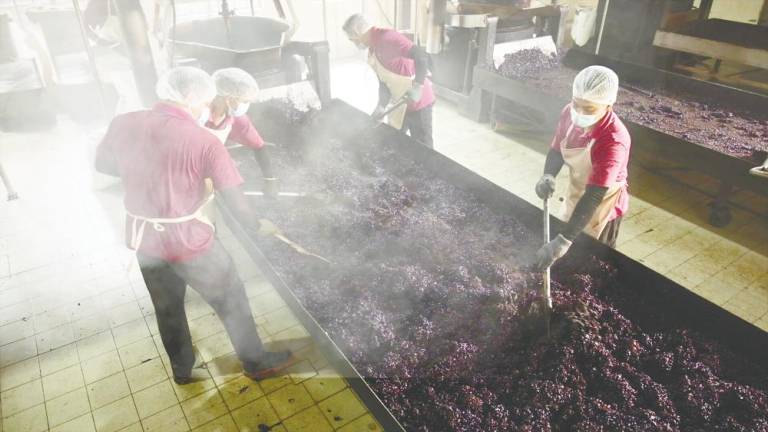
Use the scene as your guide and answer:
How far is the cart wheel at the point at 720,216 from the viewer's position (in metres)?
4.06

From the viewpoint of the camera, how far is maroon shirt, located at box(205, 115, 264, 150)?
9.92 feet

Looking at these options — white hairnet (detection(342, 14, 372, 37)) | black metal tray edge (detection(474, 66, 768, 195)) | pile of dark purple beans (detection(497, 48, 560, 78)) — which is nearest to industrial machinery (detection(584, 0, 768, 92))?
pile of dark purple beans (detection(497, 48, 560, 78))

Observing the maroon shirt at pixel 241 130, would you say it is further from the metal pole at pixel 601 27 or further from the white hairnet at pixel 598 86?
the metal pole at pixel 601 27

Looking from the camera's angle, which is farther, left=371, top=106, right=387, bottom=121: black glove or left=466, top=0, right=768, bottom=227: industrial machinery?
left=371, top=106, right=387, bottom=121: black glove

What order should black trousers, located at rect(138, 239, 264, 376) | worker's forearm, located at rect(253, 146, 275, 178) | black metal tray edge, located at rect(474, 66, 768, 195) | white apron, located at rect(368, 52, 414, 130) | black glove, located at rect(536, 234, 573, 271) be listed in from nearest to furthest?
1. black trousers, located at rect(138, 239, 264, 376)
2. black glove, located at rect(536, 234, 573, 271)
3. worker's forearm, located at rect(253, 146, 275, 178)
4. black metal tray edge, located at rect(474, 66, 768, 195)
5. white apron, located at rect(368, 52, 414, 130)

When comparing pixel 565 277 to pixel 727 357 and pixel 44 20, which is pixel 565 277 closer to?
pixel 727 357

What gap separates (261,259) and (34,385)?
1.51 meters

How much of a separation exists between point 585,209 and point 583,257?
44 centimetres

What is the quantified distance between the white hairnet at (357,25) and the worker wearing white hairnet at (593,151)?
77.0 inches

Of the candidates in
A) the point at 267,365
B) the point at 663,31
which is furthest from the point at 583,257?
the point at 663,31

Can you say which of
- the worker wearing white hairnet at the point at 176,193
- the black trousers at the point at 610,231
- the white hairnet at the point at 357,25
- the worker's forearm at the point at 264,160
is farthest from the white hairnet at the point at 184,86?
the black trousers at the point at 610,231

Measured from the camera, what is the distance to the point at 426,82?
13.8 ft

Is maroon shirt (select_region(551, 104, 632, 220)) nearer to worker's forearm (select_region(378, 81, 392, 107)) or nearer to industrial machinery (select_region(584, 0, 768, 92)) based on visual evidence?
worker's forearm (select_region(378, 81, 392, 107))

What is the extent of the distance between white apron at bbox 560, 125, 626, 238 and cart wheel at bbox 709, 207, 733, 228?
198 cm
